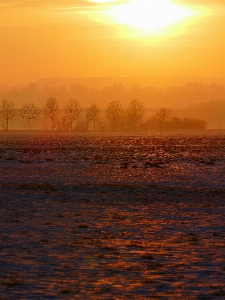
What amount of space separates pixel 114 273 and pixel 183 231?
5.86 m

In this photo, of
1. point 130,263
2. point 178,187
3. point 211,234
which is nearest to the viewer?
point 130,263

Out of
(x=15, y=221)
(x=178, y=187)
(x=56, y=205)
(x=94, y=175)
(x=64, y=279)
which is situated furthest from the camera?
(x=94, y=175)

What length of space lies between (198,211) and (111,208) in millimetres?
3256

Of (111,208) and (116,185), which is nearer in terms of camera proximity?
(111,208)

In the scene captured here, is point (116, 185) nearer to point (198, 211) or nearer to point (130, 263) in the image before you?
point (198, 211)

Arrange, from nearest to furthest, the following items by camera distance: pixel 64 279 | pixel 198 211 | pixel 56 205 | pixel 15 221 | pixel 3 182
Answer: pixel 64 279, pixel 15 221, pixel 198 211, pixel 56 205, pixel 3 182

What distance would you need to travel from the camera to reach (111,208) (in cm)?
2620

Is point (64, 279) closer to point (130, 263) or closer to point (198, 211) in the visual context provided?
point (130, 263)

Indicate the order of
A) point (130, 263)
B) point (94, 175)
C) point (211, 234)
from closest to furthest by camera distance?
point (130, 263)
point (211, 234)
point (94, 175)

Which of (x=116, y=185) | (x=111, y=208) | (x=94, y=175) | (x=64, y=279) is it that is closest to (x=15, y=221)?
(x=111, y=208)

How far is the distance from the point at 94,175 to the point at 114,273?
3005 centimetres

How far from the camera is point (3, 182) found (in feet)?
127

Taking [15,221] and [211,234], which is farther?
[15,221]

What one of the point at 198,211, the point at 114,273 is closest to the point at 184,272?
the point at 114,273
